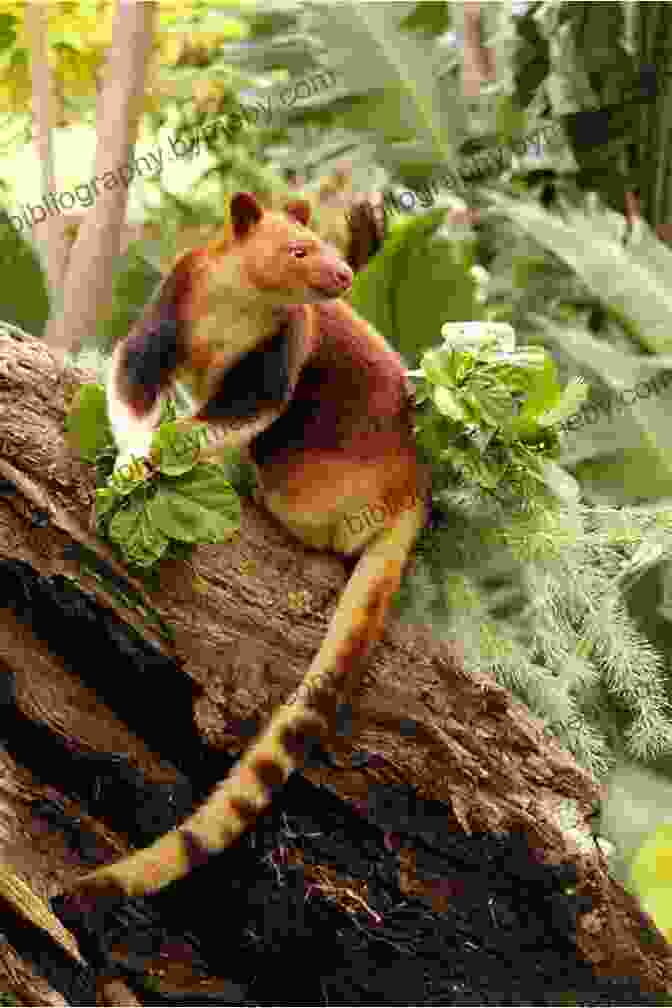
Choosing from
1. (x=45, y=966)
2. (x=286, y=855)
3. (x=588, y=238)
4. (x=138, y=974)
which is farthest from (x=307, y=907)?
(x=588, y=238)

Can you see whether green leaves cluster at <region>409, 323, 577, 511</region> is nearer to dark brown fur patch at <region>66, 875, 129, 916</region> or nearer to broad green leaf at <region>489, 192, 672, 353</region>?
dark brown fur patch at <region>66, 875, 129, 916</region>

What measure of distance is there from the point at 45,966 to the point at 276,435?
0.94 meters

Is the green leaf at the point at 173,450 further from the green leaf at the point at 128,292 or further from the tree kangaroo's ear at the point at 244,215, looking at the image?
the green leaf at the point at 128,292

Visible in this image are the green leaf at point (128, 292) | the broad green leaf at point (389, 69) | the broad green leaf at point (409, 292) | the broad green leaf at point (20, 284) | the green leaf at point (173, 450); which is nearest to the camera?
the green leaf at point (173, 450)

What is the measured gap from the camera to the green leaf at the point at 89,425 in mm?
2064

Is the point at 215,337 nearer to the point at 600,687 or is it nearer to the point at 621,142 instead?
the point at 600,687

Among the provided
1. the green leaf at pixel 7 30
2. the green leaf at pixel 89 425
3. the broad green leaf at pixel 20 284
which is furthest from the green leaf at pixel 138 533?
the green leaf at pixel 7 30

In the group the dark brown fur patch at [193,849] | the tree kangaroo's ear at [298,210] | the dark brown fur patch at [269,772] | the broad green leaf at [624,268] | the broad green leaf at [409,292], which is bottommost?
the dark brown fur patch at [193,849]

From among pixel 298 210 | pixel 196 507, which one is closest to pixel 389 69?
pixel 298 210

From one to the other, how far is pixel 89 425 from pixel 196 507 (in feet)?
0.80

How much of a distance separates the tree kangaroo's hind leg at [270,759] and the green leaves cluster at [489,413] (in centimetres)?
21

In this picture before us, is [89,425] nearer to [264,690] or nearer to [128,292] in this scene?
[264,690]

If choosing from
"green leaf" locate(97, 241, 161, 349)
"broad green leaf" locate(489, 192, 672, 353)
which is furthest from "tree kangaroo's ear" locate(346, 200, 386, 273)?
"broad green leaf" locate(489, 192, 672, 353)

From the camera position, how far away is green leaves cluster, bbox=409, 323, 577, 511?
212 cm
